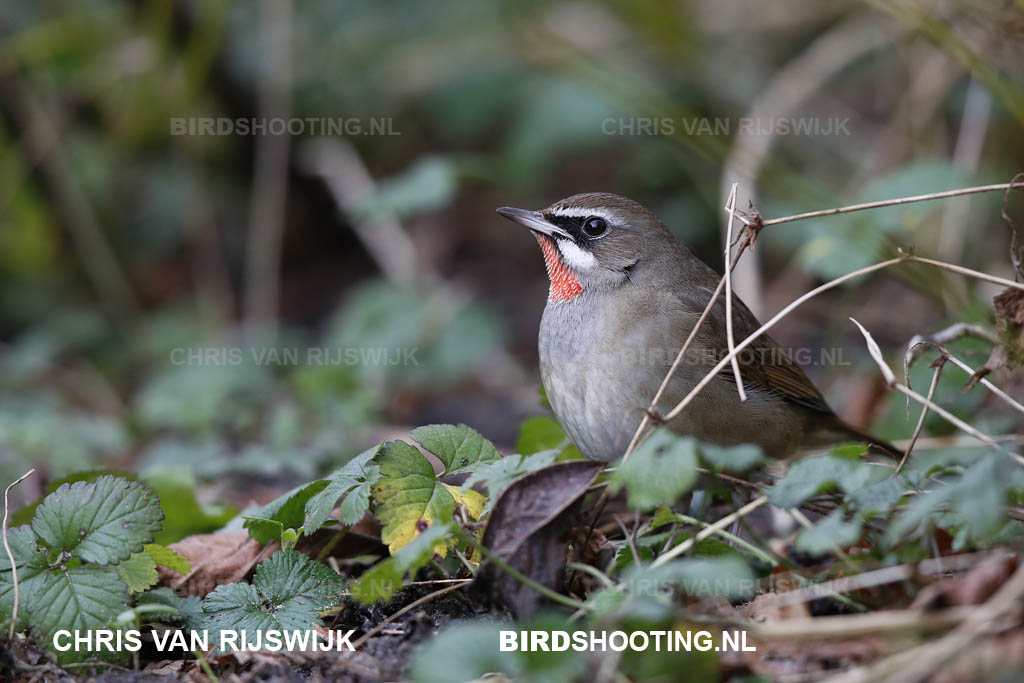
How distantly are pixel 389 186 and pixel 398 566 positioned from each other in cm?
427

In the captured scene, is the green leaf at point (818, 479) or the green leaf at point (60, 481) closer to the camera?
the green leaf at point (818, 479)

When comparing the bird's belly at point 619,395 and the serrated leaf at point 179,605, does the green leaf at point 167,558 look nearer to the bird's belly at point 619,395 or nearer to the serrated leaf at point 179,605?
the serrated leaf at point 179,605

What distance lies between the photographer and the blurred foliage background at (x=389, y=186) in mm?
6391

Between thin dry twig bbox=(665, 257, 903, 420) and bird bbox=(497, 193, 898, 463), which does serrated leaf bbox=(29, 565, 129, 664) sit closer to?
thin dry twig bbox=(665, 257, 903, 420)

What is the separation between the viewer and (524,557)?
307cm

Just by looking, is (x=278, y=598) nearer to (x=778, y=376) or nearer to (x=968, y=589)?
(x=968, y=589)

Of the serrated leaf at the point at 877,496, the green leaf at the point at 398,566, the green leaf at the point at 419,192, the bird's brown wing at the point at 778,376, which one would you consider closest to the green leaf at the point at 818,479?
the serrated leaf at the point at 877,496

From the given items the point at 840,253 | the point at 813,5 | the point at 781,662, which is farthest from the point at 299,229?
the point at 781,662

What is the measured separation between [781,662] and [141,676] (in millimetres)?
1851

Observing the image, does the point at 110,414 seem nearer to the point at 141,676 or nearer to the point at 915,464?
the point at 141,676

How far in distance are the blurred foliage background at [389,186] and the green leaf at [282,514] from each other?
1.64 m

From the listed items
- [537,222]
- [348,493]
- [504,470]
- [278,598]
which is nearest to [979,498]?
[504,470]

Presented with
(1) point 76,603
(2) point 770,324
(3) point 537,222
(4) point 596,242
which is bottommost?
(1) point 76,603

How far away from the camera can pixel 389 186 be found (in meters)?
6.64
